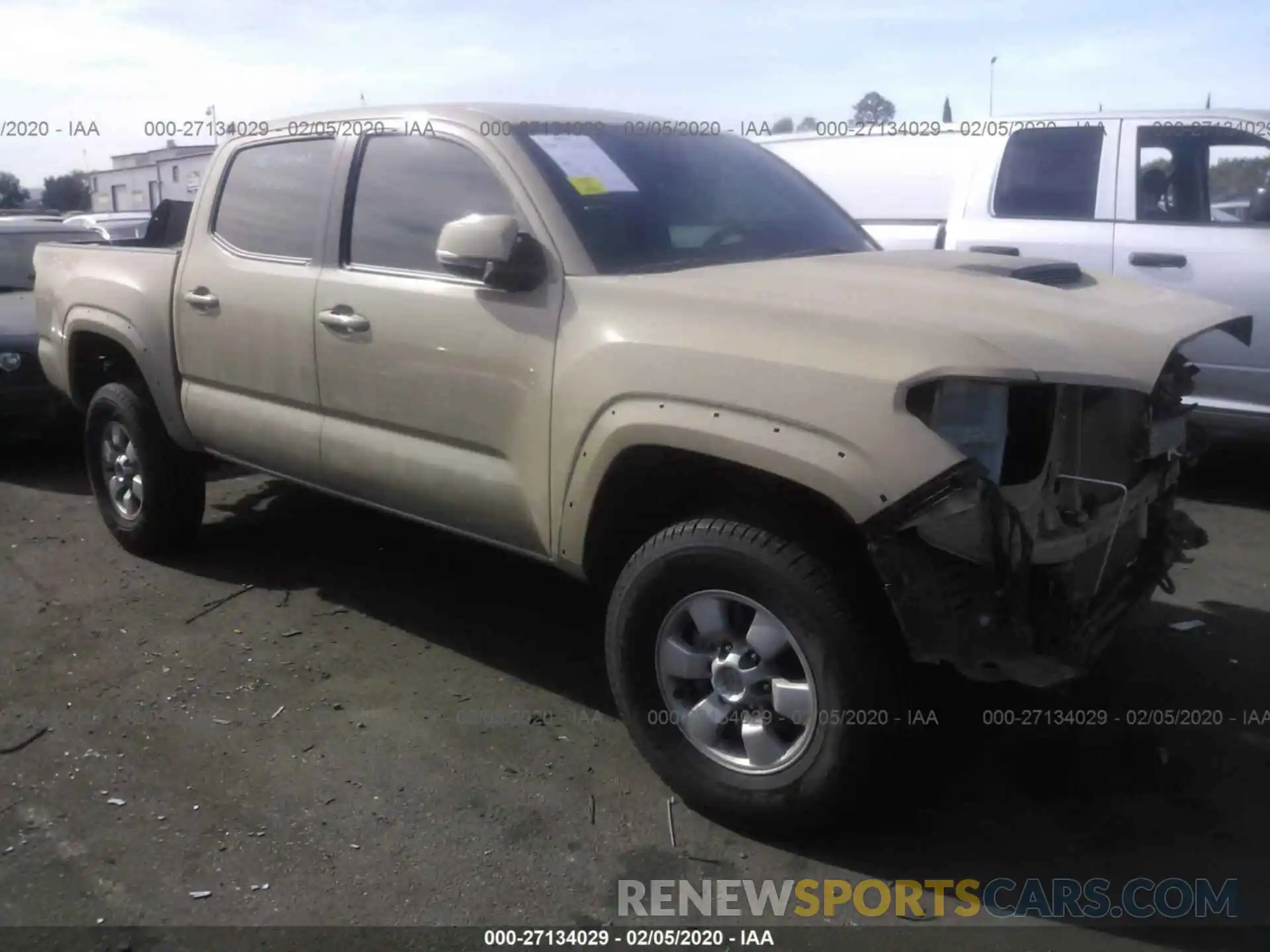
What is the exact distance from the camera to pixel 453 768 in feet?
11.3

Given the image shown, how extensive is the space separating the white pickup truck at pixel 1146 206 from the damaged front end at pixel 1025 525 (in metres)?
2.68

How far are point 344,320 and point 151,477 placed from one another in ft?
5.50

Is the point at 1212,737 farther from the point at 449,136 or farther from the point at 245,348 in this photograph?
the point at 245,348

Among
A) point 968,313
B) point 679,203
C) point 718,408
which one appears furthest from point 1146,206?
point 718,408

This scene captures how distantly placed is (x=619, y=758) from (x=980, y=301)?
1697 millimetres

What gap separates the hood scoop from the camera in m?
3.33

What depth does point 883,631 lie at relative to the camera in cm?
280

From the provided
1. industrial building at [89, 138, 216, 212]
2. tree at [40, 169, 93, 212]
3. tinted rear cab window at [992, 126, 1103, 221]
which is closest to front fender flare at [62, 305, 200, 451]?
A: tinted rear cab window at [992, 126, 1103, 221]

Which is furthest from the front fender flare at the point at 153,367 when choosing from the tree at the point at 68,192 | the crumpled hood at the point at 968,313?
the tree at the point at 68,192

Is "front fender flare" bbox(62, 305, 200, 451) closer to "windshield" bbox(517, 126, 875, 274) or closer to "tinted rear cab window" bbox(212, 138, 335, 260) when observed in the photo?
"tinted rear cab window" bbox(212, 138, 335, 260)

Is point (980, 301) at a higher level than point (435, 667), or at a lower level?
higher

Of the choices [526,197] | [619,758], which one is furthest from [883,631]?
[526,197]

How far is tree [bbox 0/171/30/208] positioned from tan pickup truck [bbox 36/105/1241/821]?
24050 millimetres

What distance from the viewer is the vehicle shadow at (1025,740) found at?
2.93 m
